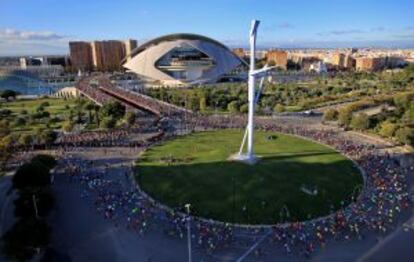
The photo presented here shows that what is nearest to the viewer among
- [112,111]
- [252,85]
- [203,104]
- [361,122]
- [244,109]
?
[252,85]

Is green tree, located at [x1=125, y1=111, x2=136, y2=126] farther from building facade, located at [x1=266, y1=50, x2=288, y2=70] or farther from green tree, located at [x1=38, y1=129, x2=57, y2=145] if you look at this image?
building facade, located at [x1=266, y1=50, x2=288, y2=70]

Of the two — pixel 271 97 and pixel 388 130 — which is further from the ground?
pixel 271 97

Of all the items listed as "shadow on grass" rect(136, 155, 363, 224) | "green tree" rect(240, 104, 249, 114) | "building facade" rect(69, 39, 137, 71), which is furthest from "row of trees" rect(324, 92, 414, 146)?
"building facade" rect(69, 39, 137, 71)

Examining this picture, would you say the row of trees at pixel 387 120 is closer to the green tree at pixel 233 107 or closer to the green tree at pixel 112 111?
the green tree at pixel 233 107

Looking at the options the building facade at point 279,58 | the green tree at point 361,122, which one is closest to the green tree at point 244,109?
the green tree at point 361,122

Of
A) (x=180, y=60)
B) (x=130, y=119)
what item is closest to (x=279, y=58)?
(x=180, y=60)

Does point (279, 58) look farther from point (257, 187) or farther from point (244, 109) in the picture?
point (257, 187)

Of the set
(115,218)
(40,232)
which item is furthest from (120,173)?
(40,232)

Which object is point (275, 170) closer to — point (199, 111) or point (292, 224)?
point (292, 224)
